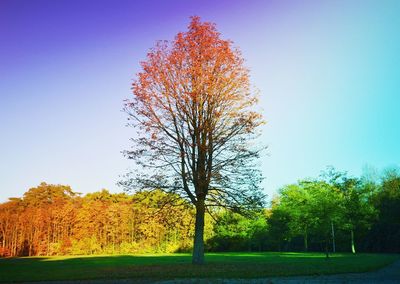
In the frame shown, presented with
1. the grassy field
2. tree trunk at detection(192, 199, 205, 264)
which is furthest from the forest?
tree trunk at detection(192, 199, 205, 264)

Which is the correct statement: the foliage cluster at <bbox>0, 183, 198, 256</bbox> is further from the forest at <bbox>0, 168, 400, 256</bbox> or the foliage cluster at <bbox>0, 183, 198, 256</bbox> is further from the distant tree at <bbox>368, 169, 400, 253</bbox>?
the distant tree at <bbox>368, 169, 400, 253</bbox>

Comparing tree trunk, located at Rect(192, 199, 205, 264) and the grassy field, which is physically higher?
tree trunk, located at Rect(192, 199, 205, 264)

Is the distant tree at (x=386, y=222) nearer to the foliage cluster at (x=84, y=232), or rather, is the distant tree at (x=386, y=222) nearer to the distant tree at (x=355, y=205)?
the distant tree at (x=355, y=205)

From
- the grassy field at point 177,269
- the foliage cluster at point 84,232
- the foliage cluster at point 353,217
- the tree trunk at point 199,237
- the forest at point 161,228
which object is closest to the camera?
the grassy field at point 177,269

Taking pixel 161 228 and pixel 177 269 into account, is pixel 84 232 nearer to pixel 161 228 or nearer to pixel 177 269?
pixel 161 228

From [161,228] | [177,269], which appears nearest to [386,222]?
[161,228]

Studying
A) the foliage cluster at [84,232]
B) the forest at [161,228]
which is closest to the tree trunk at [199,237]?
the forest at [161,228]

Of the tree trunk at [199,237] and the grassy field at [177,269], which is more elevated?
the tree trunk at [199,237]

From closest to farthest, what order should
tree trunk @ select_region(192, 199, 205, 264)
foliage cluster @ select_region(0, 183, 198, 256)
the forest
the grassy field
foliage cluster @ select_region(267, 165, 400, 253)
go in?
the grassy field
tree trunk @ select_region(192, 199, 205, 264)
foliage cluster @ select_region(267, 165, 400, 253)
the forest
foliage cluster @ select_region(0, 183, 198, 256)

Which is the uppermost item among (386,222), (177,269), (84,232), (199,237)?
(386,222)

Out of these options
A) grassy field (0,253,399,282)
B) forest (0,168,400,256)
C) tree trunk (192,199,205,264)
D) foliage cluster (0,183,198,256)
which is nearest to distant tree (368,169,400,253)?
forest (0,168,400,256)

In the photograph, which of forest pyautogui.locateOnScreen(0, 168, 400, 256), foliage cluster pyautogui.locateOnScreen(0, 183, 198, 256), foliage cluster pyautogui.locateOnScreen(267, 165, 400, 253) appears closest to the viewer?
foliage cluster pyautogui.locateOnScreen(267, 165, 400, 253)

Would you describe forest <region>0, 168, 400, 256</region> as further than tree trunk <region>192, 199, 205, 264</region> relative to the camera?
Yes

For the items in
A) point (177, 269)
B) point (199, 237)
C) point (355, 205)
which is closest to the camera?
point (177, 269)
